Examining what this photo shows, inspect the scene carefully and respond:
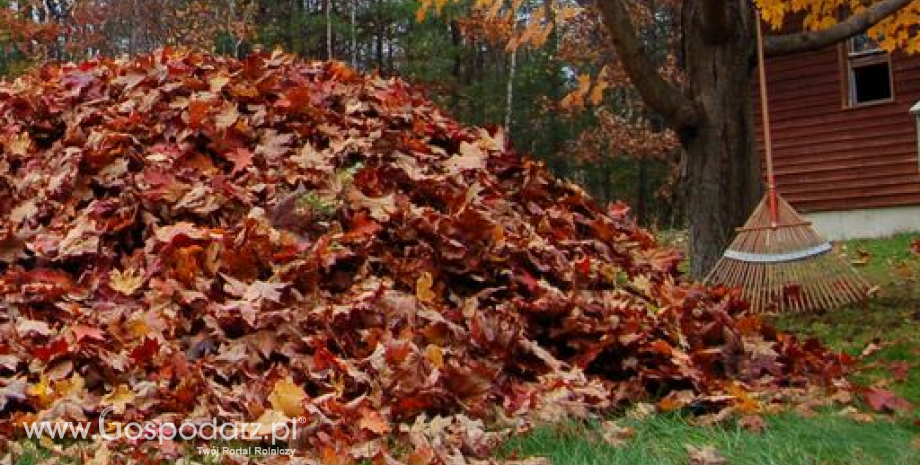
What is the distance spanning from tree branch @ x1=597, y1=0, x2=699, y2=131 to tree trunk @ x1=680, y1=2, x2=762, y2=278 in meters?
0.13

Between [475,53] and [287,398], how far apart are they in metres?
24.3

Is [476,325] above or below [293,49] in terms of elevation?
below

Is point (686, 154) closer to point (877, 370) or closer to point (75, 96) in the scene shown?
point (877, 370)

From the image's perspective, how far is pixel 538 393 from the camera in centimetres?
349

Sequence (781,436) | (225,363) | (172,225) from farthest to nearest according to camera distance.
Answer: (172,225) < (225,363) < (781,436)

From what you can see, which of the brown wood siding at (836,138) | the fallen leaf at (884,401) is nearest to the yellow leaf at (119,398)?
the fallen leaf at (884,401)

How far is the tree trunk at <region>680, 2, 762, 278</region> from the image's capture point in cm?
640

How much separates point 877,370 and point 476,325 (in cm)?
183

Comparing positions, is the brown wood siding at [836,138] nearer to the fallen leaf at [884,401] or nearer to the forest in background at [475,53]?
the forest in background at [475,53]

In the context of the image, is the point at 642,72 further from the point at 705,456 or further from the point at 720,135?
the point at 705,456

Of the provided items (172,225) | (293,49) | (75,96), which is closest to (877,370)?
(172,225)

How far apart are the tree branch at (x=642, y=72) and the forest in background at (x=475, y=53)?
13.9 m

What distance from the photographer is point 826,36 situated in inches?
257

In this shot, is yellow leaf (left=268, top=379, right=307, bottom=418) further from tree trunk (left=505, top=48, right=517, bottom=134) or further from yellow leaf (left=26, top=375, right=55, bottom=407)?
tree trunk (left=505, top=48, right=517, bottom=134)
